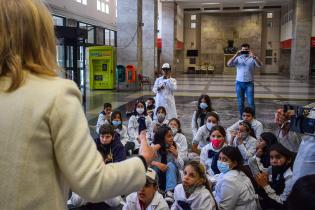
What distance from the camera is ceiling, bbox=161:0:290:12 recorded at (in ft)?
114

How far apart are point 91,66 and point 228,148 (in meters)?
15.8

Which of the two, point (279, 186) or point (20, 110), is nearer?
point (20, 110)

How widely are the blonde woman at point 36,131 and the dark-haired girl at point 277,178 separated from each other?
324 cm

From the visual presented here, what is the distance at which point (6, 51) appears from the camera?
134 cm

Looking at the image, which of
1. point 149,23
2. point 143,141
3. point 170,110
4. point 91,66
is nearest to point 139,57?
point 91,66


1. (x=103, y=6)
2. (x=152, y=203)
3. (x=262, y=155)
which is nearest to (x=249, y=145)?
(x=262, y=155)

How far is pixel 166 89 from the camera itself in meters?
9.45

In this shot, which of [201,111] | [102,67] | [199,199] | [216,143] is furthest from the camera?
[102,67]

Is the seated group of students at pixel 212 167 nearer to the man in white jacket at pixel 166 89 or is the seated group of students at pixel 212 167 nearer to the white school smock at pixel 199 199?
the white school smock at pixel 199 199

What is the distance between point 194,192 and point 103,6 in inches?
967

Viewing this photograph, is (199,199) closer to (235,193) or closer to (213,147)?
(235,193)

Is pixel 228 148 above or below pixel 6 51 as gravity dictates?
below

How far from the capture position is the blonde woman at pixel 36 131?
130 cm

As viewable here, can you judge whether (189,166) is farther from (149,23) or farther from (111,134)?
(149,23)
